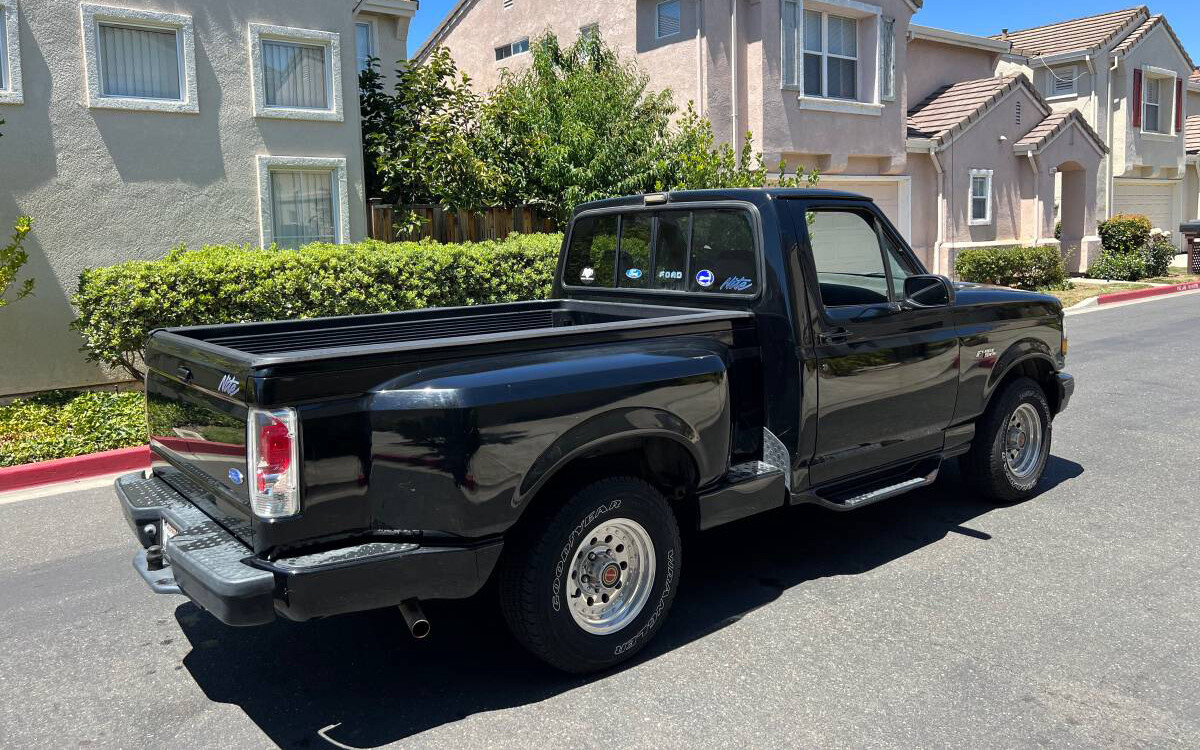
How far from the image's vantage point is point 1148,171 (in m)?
30.3

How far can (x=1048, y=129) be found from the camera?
23.7 m

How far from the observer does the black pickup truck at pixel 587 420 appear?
135 inches

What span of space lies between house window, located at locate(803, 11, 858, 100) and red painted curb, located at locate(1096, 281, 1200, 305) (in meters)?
6.48

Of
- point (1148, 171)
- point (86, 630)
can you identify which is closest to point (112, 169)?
point (86, 630)

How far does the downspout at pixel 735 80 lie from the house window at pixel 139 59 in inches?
346

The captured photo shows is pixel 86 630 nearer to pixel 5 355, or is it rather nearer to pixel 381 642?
pixel 381 642

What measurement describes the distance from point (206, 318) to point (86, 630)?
5.70 m

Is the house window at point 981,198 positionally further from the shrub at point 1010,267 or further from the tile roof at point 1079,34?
the tile roof at point 1079,34

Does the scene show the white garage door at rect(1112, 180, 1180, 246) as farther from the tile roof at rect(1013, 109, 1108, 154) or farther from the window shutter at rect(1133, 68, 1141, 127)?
the tile roof at rect(1013, 109, 1108, 154)

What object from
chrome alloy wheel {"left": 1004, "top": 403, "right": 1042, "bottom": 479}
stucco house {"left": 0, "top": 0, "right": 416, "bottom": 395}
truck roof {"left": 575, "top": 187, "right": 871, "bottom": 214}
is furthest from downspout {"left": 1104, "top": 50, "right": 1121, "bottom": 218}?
truck roof {"left": 575, "top": 187, "right": 871, "bottom": 214}

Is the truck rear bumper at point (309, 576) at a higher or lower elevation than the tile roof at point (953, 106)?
lower

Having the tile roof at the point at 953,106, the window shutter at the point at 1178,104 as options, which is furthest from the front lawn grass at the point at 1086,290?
the window shutter at the point at 1178,104

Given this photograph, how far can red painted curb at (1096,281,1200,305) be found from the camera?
1985 cm

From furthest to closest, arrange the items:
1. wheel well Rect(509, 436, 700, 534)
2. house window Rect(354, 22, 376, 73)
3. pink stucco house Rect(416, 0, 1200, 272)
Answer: pink stucco house Rect(416, 0, 1200, 272) < house window Rect(354, 22, 376, 73) < wheel well Rect(509, 436, 700, 534)
